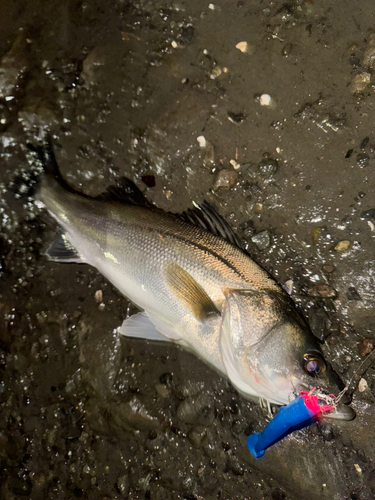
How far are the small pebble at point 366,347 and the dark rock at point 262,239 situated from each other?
1.07 m

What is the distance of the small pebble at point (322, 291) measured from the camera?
2777 millimetres

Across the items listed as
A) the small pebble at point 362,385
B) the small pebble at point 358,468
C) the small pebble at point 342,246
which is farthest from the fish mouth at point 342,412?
the small pebble at point 342,246

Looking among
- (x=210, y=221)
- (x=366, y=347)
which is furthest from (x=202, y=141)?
(x=366, y=347)

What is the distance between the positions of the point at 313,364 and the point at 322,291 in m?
0.83

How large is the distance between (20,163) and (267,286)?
247 centimetres

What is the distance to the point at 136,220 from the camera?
8.76ft

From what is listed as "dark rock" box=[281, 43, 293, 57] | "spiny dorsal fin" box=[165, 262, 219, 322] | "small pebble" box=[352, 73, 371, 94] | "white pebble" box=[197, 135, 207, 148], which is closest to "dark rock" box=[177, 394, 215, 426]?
"spiny dorsal fin" box=[165, 262, 219, 322]

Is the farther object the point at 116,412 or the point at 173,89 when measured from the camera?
the point at 173,89

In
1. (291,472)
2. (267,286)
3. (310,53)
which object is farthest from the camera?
(310,53)

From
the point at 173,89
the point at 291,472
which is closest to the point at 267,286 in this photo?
the point at 291,472

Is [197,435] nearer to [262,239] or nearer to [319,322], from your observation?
[319,322]

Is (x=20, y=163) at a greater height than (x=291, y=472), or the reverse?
(x=20, y=163)

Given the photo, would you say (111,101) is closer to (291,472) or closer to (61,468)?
(61,468)

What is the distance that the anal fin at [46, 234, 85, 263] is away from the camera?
2.95 meters
